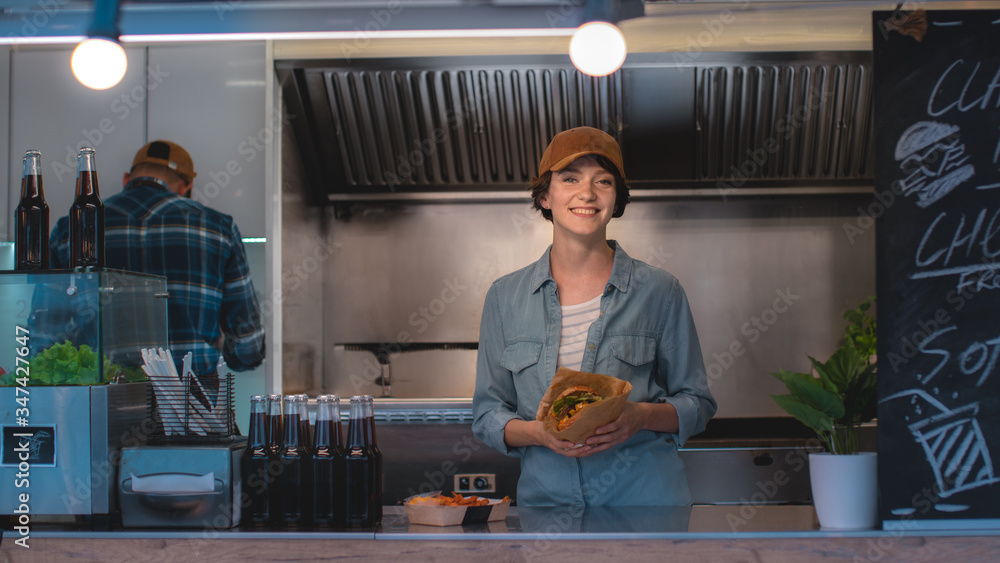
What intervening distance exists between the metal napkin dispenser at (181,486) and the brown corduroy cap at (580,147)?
1.00 m

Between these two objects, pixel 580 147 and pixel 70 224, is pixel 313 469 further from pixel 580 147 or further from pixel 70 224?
pixel 580 147

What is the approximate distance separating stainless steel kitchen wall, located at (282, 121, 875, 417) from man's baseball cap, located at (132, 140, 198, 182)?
854mm

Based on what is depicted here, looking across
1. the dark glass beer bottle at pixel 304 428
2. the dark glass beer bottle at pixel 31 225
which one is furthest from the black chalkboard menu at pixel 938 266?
the dark glass beer bottle at pixel 31 225

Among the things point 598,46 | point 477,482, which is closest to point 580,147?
point 598,46

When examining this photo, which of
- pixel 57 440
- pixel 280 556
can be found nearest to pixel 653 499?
pixel 280 556

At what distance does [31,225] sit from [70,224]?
3.4 inches

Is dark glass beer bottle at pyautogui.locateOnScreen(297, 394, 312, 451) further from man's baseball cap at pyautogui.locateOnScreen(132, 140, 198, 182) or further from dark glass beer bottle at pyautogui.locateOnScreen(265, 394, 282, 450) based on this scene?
man's baseball cap at pyautogui.locateOnScreen(132, 140, 198, 182)

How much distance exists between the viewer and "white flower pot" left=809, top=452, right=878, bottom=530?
5.37 ft

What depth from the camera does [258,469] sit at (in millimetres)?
1668

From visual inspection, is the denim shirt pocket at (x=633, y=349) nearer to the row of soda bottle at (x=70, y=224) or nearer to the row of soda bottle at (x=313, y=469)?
the row of soda bottle at (x=313, y=469)

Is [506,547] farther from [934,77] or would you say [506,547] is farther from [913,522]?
[934,77]

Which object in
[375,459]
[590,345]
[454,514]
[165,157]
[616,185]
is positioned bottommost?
[454,514]

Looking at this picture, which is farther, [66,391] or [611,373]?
[611,373]

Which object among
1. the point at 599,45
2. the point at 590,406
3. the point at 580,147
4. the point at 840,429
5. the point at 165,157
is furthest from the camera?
the point at 165,157
